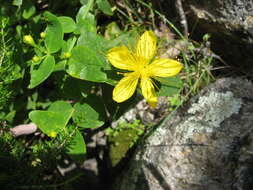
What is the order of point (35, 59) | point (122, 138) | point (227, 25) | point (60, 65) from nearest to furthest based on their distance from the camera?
point (35, 59), point (60, 65), point (227, 25), point (122, 138)

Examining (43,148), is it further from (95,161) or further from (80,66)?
(95,161)

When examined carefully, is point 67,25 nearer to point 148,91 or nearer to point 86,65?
point 86,65

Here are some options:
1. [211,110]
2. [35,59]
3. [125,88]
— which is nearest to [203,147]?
[211,110]

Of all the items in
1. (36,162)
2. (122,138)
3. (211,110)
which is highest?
(211,110)

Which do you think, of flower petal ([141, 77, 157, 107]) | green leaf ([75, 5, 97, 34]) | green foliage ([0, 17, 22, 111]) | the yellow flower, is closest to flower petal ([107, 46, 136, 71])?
the yellow flower

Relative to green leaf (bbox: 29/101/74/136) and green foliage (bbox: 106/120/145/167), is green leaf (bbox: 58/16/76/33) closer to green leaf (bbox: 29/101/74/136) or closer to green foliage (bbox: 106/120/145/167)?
green leaf (bbox: 29/101/74/136)

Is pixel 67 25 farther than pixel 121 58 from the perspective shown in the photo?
Yes

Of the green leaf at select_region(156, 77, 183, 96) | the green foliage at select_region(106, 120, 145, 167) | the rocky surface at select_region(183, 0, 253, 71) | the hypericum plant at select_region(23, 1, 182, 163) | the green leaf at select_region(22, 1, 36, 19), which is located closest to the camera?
the hypericum plant at select_region(23, 1, 182, 163)
